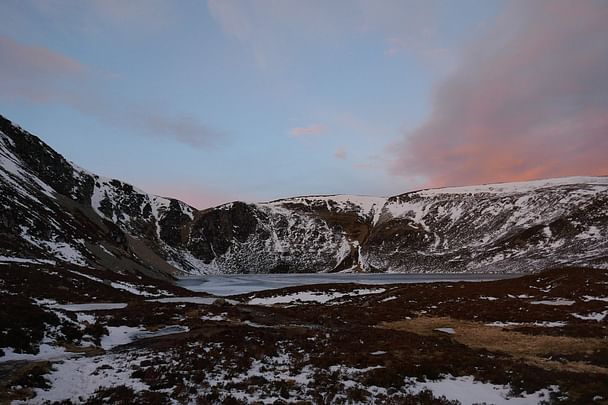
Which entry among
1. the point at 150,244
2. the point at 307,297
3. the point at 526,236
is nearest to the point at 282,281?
the point at 307,297

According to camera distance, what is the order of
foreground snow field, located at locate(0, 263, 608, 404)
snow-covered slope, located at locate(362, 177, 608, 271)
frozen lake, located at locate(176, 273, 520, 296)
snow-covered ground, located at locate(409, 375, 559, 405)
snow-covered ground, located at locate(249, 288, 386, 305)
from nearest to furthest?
snow-covered ground, located at locate(409, 375, 559, 405), foreground snow field, located at locate(0, 263, 608, 404), snow-covered ground, located at locate(249, 288, 386, 305), frozen lake, located at locate(176, 273, 520, 296), snow-covered slope, located at locate(362, 177, 608, 271)

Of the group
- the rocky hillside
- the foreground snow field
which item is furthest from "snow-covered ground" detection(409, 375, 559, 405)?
the rocky hillside

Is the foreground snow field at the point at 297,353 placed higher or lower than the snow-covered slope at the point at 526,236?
lower

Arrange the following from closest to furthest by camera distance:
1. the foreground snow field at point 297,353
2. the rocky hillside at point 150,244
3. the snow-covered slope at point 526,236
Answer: the foreground snow field at point 297,353 < the rocky hillside at point 150,244 < the snow-covered slope at point 526,236

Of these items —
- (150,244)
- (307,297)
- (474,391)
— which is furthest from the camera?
(150,244)

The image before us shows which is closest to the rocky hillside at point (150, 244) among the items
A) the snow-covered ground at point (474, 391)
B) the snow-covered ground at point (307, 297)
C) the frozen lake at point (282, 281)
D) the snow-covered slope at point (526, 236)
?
the snow-covered slope at point (526, 236)

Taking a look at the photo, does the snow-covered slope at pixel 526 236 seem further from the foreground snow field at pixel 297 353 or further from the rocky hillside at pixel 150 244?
the foreground snow field at pixel 297 353

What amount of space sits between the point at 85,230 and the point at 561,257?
131 m

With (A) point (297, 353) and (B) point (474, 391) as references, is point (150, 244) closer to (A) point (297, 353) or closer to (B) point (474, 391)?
(A) point (297, 353)

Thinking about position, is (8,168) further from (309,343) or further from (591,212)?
(591,212)

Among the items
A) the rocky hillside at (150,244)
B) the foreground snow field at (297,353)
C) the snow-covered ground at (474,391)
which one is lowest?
the snow-covered ground at (474,391)

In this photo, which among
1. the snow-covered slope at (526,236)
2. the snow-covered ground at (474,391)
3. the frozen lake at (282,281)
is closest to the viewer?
the snow-covered ground at (474,391)

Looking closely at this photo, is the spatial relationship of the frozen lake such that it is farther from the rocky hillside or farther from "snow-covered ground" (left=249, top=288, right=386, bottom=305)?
"snow-covered ground" (left=249, top=288, right=386, bottom=305)

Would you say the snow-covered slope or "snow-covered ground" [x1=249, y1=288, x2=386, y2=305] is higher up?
the snow-covered slope
